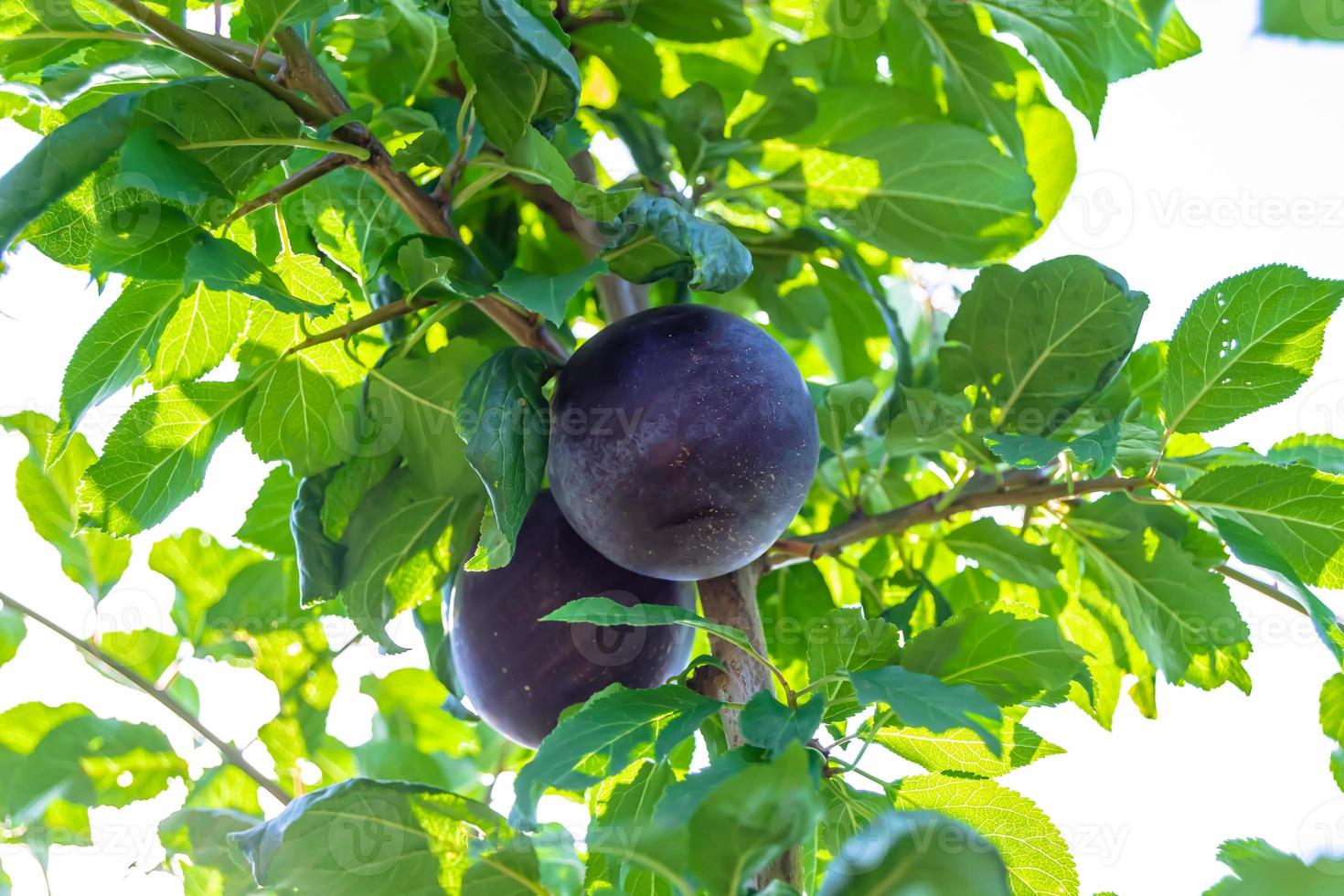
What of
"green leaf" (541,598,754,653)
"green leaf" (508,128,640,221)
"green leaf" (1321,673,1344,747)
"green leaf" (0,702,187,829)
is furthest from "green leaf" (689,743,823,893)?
"green leaf" (0,702,187,829)

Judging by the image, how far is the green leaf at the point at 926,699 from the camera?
21.3 inches

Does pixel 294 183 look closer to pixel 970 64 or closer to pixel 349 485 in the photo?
pixel 349 485

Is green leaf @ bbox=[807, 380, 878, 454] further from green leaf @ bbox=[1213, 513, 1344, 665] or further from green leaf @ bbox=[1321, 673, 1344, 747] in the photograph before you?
green leaf @ bbox=[1321, 673, 1344, 747]

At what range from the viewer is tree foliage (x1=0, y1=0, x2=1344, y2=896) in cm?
68

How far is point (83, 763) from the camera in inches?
43.1

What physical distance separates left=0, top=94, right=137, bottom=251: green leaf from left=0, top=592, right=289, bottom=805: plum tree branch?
1.93 feet

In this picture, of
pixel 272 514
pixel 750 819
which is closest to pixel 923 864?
pixel 750 819

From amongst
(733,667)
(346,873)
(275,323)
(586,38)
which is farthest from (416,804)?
(586,38)

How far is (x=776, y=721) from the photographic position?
1.96 feet

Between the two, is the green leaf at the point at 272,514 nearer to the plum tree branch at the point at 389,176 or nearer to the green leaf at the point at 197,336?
the green leaf at the point at 197,336

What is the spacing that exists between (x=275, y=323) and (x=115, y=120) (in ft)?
0.74

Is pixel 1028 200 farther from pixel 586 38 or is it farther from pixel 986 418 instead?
pixel 586 38

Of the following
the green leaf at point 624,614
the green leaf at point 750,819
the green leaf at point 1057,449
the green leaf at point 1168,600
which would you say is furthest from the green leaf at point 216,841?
the green leaf at point 1168,600

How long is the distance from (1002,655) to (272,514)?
642 mm
